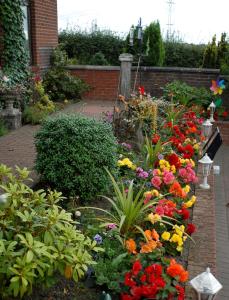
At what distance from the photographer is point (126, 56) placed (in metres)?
6.29

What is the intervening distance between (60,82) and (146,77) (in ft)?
8.26

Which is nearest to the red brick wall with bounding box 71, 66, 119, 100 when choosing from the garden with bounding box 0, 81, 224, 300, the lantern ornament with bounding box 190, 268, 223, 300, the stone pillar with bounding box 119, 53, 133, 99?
the stone pillar with bounding box 119, 53, 133, 99

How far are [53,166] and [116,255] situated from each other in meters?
1.27

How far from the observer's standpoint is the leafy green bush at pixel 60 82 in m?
10.1

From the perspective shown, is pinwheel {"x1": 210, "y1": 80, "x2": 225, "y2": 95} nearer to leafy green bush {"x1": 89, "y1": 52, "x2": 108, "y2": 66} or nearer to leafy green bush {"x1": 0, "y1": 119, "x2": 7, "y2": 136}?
leafy green bush {"x1": 89, "y1": 52, "x2": 108, "y2": 66}

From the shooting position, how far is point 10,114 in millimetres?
7273

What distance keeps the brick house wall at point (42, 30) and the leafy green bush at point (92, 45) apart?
2548 millimetres

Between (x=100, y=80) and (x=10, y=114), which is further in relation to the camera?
(x=100, y=80)

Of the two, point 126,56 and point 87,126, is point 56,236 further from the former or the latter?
point 126,56

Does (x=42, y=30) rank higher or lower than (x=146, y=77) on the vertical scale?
higher

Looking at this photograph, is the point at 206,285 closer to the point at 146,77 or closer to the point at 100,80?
the point at 146,77

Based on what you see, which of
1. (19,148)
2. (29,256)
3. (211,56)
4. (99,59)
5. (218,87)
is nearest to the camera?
(29,256)

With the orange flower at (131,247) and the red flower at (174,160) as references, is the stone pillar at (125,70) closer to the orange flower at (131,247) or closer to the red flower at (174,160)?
the red flower at (174,160)

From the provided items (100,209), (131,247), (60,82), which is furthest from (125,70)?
(60,82)
